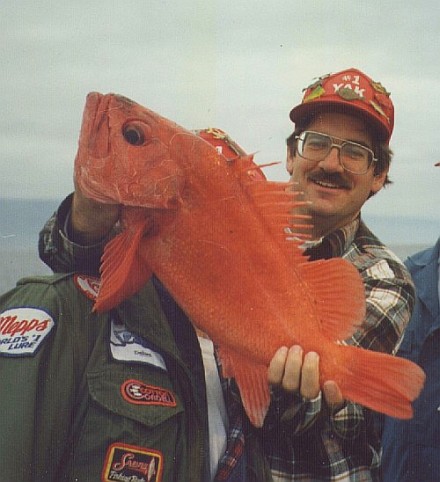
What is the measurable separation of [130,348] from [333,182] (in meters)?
1.66

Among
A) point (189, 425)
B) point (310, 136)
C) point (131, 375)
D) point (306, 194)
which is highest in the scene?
point (310, 136)

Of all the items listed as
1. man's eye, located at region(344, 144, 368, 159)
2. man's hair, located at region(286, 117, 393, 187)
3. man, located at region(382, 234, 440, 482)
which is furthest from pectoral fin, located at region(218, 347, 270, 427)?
man, located at region(382, 234, 440, 482)

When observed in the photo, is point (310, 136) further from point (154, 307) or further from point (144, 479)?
point (144, 479)

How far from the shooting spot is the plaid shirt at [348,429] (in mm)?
3031

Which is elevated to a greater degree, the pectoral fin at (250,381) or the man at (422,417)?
the pectoral fin at (250,381)

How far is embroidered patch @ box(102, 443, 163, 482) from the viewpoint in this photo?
254cm

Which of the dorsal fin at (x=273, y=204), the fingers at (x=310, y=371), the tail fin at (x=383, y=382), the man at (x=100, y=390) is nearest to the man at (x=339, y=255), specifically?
the fingers at (x=310, y=371)

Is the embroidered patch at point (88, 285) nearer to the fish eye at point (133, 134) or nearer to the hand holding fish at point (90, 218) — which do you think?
the hand holding fish at point (90, 218)

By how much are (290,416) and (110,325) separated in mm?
878

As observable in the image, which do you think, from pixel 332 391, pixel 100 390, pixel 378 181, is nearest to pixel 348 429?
pixel 332 391

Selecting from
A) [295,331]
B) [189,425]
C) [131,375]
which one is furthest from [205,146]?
[189,425]

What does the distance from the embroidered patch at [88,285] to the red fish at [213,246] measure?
348 mm

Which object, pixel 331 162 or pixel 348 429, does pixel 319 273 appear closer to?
pixel 348 429

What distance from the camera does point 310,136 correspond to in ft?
12.9
